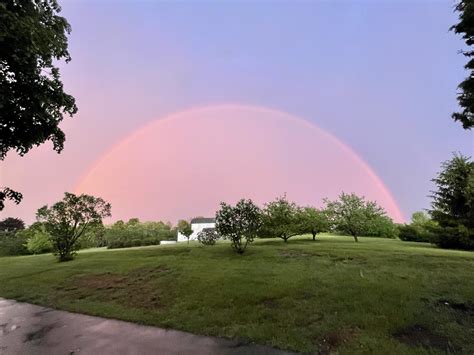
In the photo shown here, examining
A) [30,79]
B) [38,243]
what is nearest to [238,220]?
[30,79]

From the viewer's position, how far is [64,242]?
2620 centimetres

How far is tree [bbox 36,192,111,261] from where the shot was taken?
26109mm

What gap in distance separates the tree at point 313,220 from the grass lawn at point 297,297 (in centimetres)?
820

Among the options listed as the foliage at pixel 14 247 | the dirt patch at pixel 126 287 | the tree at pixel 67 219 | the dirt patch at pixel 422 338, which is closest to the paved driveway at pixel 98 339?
the dirt patch at pixel 126 287

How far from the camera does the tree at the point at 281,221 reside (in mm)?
25938

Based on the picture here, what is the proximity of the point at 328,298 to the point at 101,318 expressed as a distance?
25.0 ft

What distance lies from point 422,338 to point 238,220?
13640 mm

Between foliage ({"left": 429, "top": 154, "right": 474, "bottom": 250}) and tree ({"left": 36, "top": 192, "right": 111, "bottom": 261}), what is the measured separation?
30.1 metres

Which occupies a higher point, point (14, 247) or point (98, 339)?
point (14, 247)

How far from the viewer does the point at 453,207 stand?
80.9 ft

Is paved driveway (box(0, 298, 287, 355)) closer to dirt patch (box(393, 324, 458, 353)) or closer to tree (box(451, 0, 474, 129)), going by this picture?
dirt patch (box(393, 324, 458, 353))

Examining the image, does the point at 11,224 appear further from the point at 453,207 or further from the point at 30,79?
the point at 453,207

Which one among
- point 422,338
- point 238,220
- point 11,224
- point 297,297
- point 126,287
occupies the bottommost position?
point 422,338

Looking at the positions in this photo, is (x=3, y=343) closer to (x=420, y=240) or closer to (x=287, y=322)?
(x=287, y=322)
